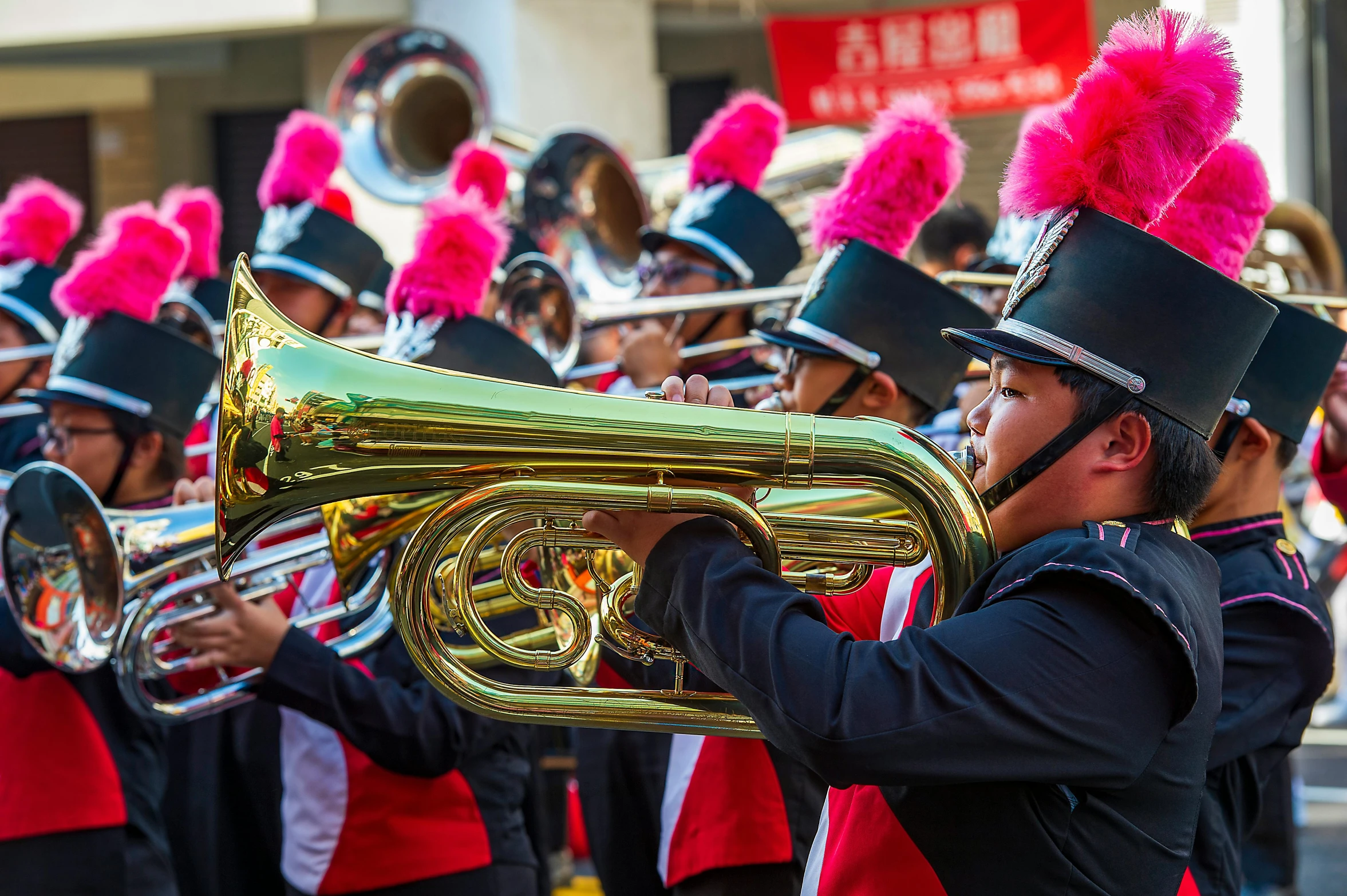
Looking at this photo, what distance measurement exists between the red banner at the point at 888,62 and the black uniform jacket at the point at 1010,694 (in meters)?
8.10

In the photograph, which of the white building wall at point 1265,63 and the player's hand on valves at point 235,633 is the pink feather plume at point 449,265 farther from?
the white building wall at point 1265,63

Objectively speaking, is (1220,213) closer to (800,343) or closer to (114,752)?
(800,343)

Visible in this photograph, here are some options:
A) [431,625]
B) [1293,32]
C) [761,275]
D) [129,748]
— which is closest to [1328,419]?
[761,275]

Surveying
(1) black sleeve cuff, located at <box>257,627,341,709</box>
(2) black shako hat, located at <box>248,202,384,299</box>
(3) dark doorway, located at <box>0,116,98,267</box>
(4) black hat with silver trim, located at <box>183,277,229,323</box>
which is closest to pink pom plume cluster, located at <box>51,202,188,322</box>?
(2) black shako hat, located at <box>248,202,384,299</box>

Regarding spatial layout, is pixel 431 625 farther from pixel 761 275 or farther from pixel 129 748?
pixel 761 275

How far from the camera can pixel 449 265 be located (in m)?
3.22

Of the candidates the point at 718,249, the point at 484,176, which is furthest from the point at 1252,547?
the point at 484,176

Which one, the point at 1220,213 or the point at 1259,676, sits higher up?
the point at 1220,213

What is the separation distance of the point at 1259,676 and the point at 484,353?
1.69 m

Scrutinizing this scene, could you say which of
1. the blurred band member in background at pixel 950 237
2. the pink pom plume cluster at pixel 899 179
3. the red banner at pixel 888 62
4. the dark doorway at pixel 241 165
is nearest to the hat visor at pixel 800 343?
the pink pom plume cluster at pixel 899 179

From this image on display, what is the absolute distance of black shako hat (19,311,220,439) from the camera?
3502mm

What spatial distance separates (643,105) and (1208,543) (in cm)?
713

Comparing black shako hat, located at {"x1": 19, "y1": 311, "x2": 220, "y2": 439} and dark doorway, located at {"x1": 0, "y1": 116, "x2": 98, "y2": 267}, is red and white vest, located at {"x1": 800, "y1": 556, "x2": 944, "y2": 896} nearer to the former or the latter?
black shako hat, located at {"x1": 19, "y1": 311, "x2": 220, "y2": 439}

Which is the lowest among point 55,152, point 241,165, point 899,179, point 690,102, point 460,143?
point 899,179
